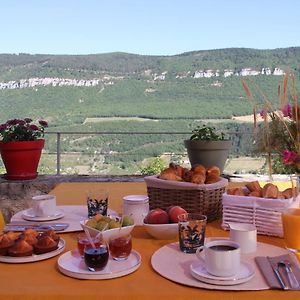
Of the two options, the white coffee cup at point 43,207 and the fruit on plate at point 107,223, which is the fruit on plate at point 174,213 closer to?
the fruit on plate at point 107,223

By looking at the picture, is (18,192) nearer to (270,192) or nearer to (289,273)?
(270,192)

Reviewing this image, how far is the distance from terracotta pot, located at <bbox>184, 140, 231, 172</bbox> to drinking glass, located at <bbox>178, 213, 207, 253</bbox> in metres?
2.31

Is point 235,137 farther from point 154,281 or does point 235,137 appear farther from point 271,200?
point 154,281

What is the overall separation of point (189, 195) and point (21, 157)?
2204 millimetres

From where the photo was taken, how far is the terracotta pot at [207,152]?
12.2ft

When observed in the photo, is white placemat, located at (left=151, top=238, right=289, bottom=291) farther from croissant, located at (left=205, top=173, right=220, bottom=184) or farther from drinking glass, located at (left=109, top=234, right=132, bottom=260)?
croissant, located at (left=205, top=173, right=220, bottom=184)

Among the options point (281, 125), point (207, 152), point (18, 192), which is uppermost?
point (281, 125)

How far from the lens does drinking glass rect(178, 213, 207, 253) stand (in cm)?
138

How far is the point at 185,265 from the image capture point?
1271 millimetres

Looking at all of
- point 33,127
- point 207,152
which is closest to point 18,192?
point 33,127

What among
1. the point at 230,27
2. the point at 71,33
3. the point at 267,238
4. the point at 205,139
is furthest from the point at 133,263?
the point at 71,33

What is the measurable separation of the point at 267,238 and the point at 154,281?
0.52m

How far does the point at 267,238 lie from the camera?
1.56 metres

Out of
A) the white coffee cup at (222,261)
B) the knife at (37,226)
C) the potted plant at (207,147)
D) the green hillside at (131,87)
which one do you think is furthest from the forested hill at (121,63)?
the white coffee cup at (222,261)
